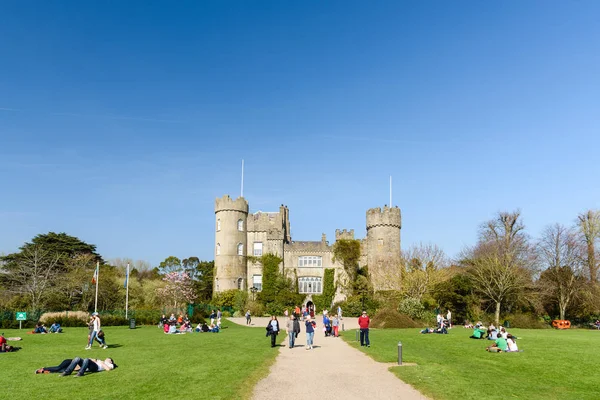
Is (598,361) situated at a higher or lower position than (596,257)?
lower

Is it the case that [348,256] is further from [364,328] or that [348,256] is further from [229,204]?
[364,328]

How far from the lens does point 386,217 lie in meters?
62.2

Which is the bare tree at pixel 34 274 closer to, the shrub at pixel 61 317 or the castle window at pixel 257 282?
the shrub at pixel 61 317

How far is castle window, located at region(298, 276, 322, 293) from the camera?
2509 inches

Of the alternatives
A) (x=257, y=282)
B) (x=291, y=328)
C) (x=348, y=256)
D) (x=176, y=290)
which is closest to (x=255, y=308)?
(x=257, y=282)

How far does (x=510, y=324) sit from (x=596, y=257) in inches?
622

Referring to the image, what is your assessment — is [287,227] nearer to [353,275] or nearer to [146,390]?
[353,275]

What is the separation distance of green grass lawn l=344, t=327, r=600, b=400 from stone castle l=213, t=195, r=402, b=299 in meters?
35.6

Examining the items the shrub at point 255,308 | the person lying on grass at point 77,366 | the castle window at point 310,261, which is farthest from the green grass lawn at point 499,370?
the castle window at point 310,261

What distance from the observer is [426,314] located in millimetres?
45344

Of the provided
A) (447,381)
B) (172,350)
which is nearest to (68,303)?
(172,350)

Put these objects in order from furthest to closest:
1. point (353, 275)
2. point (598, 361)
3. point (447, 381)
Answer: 1. point (353, 275)
2. point (598, 361)
3. point (447, 381)

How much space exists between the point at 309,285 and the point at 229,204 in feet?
47.8

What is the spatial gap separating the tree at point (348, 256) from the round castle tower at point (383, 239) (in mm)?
1713
